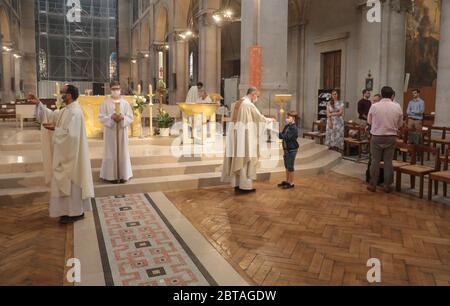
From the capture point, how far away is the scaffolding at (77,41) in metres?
27.1

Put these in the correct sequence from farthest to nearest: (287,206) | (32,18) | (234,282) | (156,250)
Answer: (32,18) < (287,206) < (156,250) < (234,282)

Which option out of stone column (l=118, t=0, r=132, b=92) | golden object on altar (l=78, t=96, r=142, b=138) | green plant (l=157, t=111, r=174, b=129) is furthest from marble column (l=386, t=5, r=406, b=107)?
stone column (l=118, t=0, r=132, b=92)

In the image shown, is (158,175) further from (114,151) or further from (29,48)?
(29,48)

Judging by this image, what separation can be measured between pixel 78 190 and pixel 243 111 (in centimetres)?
262

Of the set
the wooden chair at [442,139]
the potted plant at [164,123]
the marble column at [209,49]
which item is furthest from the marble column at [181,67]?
the wooden chair at [442,139]

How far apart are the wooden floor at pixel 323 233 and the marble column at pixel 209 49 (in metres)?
8.26

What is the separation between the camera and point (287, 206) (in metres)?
5.57

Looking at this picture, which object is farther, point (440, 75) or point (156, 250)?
point (440, 75)

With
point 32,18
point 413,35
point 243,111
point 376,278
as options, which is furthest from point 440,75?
point 32,18

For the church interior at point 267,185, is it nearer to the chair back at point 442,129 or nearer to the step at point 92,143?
the step at point 92,143

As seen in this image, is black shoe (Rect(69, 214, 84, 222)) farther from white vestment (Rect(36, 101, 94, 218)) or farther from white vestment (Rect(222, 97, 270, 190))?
white vestment (Rect(222, 97, 270, 190))

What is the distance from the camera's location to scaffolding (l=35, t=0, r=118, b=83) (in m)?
27.1

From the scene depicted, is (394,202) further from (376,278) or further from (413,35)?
(413,35)

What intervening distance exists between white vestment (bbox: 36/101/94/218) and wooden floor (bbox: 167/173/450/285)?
4.25 ft
